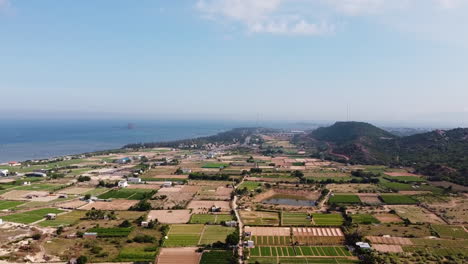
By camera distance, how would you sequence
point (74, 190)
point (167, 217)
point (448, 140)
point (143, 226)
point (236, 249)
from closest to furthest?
point (236, 249)
point (143, 226)
point (167, 217)
point (74, 190)
point (448, 140)

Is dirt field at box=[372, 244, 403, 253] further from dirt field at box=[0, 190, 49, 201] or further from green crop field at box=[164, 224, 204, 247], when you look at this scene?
dirt field at box=[0, 190, 49, 201]

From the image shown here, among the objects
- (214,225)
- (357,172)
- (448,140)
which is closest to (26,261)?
(214,225)

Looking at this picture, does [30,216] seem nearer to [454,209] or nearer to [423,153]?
[454,209]

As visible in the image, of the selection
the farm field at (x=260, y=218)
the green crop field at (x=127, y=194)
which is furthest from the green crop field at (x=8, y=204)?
the farm field at (x=260, y=218)

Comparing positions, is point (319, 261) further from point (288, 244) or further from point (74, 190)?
point (74, 190)

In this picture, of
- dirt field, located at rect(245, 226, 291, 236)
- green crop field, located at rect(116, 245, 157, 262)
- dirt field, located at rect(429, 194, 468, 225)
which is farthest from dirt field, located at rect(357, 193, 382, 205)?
green crop field, located at rect(116, 245, 157, 262)

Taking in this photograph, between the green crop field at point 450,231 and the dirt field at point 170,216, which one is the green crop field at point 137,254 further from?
the green crop field at point 450,231

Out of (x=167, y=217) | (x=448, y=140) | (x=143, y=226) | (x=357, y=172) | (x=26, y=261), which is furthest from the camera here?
(x=448, y=140)
